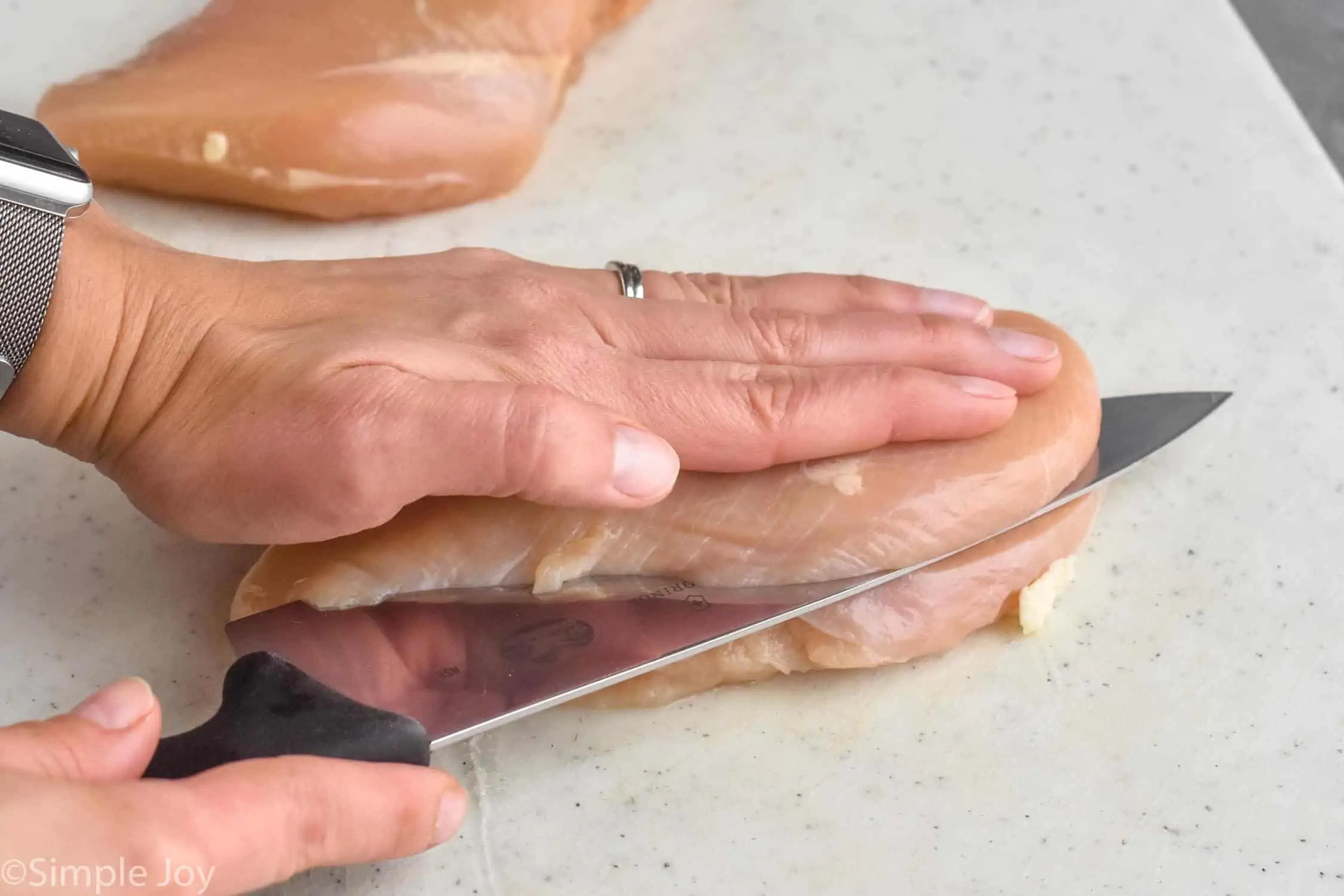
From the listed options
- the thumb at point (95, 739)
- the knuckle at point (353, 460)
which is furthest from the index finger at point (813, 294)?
the thumb at point (95, 739)

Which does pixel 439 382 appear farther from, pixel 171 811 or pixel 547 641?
pixel 171 811

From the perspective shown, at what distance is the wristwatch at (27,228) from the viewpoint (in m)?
1.51

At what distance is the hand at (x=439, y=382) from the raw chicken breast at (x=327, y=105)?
498 millimetres

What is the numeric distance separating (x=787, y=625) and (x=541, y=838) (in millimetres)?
449

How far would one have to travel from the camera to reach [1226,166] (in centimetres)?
249

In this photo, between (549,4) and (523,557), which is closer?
(523,557)

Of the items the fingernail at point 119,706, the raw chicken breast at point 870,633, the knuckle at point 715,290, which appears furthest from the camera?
the knuckle at point 715,290

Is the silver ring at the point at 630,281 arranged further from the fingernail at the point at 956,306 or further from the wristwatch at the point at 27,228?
the wristwatch at the point at 27,228

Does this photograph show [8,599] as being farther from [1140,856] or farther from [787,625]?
[1140,856]

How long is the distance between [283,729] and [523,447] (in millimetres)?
418

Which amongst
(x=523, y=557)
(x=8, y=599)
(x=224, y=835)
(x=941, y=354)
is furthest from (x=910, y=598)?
(x=8, y=599)

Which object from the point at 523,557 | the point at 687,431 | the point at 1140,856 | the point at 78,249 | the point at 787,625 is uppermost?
the point at 78,249

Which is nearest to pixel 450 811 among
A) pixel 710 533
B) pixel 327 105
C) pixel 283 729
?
pixel 283 729

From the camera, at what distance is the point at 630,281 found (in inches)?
76.2
